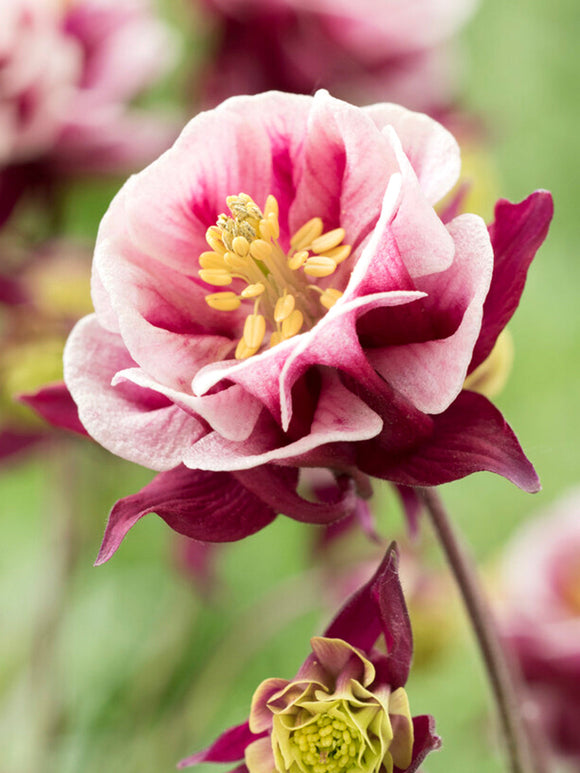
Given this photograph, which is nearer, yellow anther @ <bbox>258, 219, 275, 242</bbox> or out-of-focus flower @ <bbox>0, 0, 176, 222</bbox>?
yellow anther @ <bbox>258, 219, 275, 242</bbox>

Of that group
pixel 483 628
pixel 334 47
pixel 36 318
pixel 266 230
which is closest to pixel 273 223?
pixel 266 230

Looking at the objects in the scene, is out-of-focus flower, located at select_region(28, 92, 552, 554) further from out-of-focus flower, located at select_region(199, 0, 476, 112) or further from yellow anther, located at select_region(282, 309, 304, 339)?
out-of-focus flower, located at select_region(199, 0, 476, 112)

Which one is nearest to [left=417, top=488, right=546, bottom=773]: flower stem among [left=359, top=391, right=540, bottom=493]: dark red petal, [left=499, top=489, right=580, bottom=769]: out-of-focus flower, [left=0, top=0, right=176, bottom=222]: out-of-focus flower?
[left=359, top=391, right=540, bottom=493]: dark red petal

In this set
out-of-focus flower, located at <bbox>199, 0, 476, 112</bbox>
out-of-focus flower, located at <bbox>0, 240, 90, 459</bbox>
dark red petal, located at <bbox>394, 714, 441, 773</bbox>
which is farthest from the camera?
out-of-focus flower, located at <bbox>199, 0, 476, 112</bbox>

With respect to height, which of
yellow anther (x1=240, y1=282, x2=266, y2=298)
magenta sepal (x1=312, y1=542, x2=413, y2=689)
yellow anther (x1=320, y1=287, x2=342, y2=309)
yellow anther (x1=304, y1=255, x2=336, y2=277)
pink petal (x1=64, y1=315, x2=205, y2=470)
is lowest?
magenta sepal (x1=312, y1=542, x2=413, y2=689)

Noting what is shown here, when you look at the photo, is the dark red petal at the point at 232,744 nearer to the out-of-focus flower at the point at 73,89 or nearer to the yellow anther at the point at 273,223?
the yellow anther at the point at 273,223

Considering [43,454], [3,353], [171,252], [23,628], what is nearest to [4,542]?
[23,628]

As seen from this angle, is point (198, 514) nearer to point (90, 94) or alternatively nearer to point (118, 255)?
point (118, 255)
